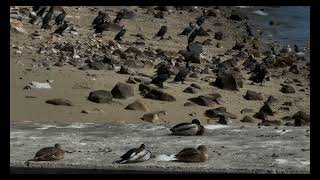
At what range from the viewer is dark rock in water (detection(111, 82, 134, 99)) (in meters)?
9.47

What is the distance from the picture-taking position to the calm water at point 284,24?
19.7m

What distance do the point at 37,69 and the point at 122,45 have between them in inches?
164

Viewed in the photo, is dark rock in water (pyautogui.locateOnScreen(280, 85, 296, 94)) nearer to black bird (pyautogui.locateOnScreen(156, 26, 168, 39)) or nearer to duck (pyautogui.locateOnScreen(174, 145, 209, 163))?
black bird (pyautogui.locateOnScreen(156, 26, 168, 39))

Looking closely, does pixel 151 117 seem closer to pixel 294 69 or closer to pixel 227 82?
pixel 227 82

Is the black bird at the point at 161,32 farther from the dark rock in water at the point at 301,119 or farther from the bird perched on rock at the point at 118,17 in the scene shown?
the dark rock in water at the point at 301,119

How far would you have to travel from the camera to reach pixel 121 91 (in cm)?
950

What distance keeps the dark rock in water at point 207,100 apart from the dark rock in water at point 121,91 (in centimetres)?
102

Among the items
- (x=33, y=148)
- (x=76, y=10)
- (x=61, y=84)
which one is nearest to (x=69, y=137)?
(x=33, y=148)

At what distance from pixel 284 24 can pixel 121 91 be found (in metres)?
13.6

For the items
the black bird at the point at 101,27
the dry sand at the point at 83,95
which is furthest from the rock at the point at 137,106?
the black bird at the point at 101,27

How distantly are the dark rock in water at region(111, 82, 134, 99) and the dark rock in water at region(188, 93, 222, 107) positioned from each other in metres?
1.02

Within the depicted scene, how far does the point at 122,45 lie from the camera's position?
14.6 meters

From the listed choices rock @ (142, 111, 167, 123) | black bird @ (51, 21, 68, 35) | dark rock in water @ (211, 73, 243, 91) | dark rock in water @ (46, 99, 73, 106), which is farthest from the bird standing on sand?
rock @ (142, 111, 167, 123)

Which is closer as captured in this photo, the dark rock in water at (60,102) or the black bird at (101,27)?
the dark rock in water at (60,102)
